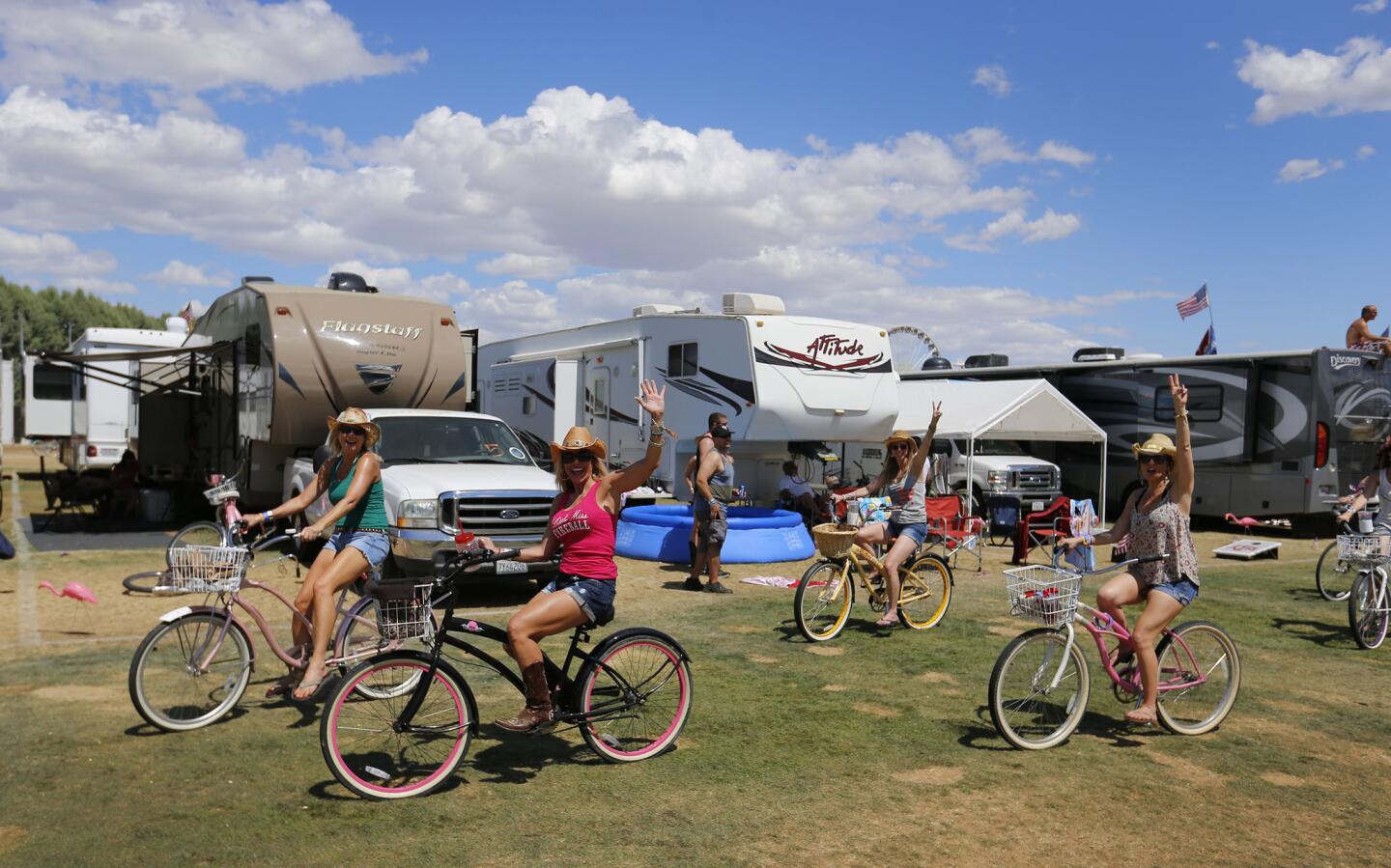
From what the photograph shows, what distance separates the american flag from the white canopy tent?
8729mm

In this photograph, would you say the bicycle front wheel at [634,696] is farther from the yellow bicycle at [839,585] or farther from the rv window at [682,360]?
the rv window at [682,360]

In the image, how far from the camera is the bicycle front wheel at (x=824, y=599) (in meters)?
8.38

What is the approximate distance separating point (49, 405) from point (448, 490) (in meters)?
20.1

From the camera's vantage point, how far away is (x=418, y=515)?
30.7 ft

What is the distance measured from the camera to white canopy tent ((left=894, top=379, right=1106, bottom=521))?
683 inches

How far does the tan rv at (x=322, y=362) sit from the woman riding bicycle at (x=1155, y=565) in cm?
913

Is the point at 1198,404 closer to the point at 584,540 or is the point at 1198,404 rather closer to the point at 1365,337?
the point at 1365,337

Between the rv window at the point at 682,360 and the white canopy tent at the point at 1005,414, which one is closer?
the rv window at the point at 682,360

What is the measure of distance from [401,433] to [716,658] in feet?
16.1

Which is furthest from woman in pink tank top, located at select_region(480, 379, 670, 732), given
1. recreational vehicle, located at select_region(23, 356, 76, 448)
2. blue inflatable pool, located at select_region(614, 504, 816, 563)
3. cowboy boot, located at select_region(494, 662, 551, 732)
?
recreational vehicle, located at select_region(23, 356, 76, 448)

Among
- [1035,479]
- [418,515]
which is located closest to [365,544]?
[418,515]

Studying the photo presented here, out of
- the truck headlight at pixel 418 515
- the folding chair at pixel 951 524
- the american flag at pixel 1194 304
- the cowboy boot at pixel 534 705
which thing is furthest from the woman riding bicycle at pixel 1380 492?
the american flag at pixel 1194 304

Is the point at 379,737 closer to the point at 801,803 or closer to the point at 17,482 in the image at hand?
the point at 801,803

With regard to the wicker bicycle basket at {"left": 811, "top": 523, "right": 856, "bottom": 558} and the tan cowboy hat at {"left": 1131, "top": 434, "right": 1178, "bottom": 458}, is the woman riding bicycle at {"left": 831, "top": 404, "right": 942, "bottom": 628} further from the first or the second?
the tan cowboy hat at {"left": 1131, "top": 434, "right": 1178, "bottom": 458}
